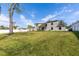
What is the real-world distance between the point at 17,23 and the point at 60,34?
522 millimetres

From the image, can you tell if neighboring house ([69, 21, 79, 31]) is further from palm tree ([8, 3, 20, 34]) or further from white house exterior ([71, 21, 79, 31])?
palm tree ([8, 3, 20, 34])

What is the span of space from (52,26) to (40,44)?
26 centimetres

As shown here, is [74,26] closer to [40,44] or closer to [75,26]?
[75,26]

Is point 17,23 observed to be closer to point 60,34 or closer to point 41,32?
point 41,32

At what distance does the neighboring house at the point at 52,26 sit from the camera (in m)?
2.40

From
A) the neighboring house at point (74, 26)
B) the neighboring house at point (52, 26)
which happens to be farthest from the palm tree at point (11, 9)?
the neighboring house at point (74, 26)

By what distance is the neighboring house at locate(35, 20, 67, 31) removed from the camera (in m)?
2.40

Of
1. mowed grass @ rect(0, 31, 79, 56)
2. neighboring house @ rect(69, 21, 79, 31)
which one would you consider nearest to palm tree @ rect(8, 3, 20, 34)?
mowed grass @ rect(0, 31, 79, 56)

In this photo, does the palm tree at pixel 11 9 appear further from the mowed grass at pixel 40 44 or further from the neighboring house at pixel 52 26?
the neighboring house at pixel 52 26

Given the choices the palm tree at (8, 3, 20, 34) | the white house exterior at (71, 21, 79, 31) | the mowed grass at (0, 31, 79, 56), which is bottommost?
the mowed grass at (0, 31, 79, 56)

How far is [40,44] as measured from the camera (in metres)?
2.39

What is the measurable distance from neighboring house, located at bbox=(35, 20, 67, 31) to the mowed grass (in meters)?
0.05

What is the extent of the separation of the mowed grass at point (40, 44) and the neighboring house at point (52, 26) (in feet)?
0.16

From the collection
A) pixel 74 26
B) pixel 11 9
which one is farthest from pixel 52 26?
pixel 11 9
